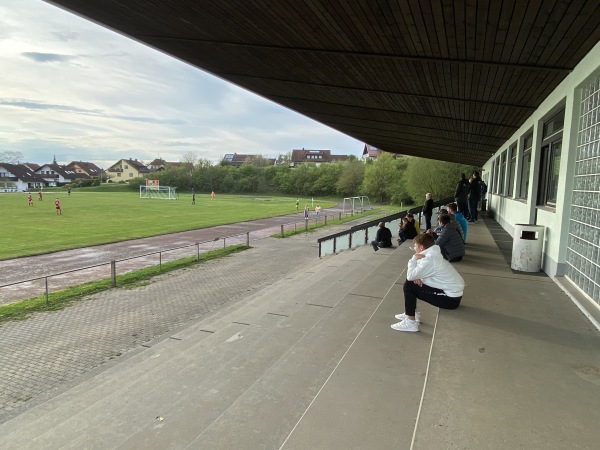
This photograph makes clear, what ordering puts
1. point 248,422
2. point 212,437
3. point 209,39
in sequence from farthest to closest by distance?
point 209,39 < point 248,422 < point 212,437

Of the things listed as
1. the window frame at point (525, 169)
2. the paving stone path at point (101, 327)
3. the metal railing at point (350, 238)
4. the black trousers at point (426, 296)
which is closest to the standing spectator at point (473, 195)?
the metal railing at point (350, 238)

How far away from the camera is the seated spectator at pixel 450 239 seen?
687cm

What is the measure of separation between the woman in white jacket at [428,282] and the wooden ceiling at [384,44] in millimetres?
2494

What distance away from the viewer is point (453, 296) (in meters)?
4.37

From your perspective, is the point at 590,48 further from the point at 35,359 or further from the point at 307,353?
the point at 35,359

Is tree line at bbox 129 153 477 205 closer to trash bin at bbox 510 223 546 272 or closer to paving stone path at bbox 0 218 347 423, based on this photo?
paving stone path at bbox 0 218 347 423

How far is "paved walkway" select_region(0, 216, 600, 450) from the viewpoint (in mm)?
2600

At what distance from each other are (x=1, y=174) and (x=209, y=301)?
116354 mm

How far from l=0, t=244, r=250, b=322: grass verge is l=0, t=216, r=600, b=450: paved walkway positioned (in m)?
2.21

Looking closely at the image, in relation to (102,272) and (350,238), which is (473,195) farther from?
(102,272)

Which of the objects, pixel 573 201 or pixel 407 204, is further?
pixel 407 204

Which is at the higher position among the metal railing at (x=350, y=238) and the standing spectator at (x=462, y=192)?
the standing spectator at (x=462, y=192)

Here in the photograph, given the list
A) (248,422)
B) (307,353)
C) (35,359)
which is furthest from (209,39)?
(35,359)

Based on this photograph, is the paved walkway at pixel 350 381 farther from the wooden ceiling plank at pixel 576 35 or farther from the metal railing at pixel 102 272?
the metal railing at pixel 102 272
